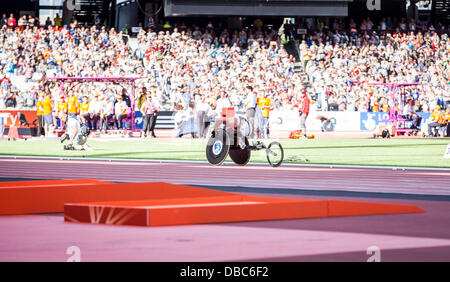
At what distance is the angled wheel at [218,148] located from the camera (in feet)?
55.9

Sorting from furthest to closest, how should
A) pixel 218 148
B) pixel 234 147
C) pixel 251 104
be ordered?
pixel 251 104 → pixel 234 147 → pixel 218 148

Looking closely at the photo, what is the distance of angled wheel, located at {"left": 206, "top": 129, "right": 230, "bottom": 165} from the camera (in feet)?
55.9

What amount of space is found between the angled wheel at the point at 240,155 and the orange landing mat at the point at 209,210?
8.01m

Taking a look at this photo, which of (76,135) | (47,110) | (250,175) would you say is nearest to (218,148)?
(250,175)

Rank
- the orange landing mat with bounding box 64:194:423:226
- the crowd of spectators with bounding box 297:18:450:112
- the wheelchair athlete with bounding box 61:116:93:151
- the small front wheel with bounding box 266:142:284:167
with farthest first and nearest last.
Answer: the crowd of spectators with bounding box 297:18:450:112, the wheelchair athlete with bounding box 61:116:93:151, the small front wheel with bounding box 266:142:284:167, the orange landing mat with bounding box 64:194:423:226

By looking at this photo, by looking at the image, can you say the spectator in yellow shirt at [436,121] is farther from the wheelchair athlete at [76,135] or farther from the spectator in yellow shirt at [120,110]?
the wheelchair athlete at [76,135]

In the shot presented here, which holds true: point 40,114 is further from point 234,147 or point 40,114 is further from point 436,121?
point 234,147

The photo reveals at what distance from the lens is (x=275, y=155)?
1797cm

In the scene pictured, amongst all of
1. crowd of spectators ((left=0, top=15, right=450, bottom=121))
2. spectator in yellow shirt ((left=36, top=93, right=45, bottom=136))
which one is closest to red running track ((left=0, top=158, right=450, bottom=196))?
spectator in yellow shirt ((left=36, top=93, right=45, bottom=136))

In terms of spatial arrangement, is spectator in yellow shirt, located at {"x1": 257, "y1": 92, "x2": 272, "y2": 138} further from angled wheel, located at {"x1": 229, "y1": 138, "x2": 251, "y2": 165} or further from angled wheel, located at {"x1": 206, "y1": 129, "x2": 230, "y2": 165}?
angled wheel, located at {"x1": 206, "y1": 129, "x2": 230, "y2": 165}

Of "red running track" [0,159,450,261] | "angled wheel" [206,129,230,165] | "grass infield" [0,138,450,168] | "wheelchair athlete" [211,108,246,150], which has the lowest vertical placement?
"grass infield" [0,138,450,168]

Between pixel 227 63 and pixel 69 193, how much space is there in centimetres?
3696

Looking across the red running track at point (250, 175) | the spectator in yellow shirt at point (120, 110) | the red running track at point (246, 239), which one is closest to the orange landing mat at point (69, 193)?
the red running track at point (246, 239)

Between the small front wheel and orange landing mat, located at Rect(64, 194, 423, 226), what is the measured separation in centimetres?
796
